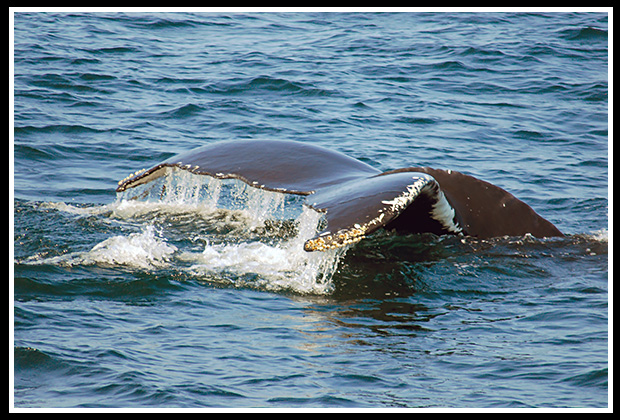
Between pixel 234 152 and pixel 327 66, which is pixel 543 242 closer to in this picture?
pixel 234 152

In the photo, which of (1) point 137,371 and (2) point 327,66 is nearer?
(1) point 137,371

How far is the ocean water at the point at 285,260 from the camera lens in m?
5.07

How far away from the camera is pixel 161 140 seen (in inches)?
519

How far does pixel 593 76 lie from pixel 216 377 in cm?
1513

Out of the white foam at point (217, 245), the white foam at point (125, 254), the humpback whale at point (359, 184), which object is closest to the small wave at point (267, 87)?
the white foam at point (217, 245)

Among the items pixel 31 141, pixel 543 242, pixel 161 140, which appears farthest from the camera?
pixel 161 140

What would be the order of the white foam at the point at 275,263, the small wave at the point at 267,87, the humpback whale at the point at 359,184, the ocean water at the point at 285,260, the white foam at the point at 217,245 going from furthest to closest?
the small wave at the point at 267,87, the white foam at the point at 217,245, the white foam at the point at 275,263, the humpback whale at the point at 359,184, the ocean water at the point at 285,260

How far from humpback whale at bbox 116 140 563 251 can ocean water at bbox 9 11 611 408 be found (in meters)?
0.24

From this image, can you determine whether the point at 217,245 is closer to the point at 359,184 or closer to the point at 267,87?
the point at 359,184

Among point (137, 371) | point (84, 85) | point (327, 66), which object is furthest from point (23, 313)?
point (327, 66)

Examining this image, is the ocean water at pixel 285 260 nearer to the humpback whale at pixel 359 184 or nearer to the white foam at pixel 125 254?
the white foam at pixel 125 254

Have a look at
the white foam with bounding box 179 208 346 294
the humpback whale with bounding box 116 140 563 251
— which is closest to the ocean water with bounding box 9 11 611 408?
the white foam with bounding box 179 208 346 294

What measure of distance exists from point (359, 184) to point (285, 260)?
57.0 inches

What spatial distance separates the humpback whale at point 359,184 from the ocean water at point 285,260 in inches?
9.5
